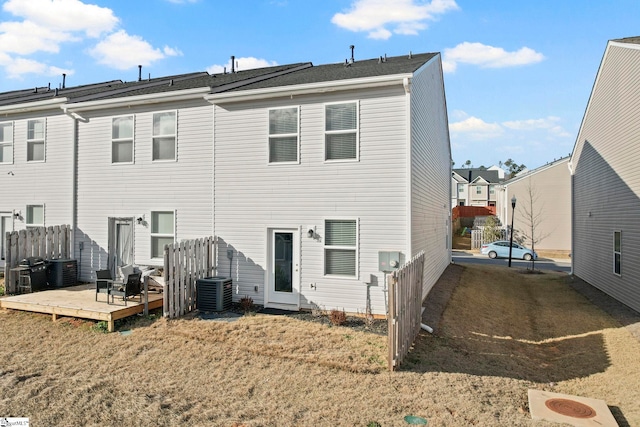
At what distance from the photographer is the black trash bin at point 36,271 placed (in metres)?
11.0

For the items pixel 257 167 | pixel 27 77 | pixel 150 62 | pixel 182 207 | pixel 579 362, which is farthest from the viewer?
pixel 27 77

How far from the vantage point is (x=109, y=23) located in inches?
464

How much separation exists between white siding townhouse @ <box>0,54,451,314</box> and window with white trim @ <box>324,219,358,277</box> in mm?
26

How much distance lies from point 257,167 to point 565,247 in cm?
3016

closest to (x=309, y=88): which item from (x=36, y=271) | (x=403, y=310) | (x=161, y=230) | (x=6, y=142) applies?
(x=403, y=310)

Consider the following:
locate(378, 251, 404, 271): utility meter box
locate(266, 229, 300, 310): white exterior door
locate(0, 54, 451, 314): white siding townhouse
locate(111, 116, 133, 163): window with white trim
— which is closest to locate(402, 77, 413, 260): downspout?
locate(0, 54, 451, 314): white siding townhouse

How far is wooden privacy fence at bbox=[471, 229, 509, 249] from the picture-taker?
109ft

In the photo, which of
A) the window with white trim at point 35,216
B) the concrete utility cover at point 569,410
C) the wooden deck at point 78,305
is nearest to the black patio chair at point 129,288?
the wooden deck at point 78,305

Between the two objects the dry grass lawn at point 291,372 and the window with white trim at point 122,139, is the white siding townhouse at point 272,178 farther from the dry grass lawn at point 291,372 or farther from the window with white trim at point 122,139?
the dry grass lawn at point 291,372

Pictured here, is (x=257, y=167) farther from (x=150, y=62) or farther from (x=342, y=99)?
(x=150, y=62)

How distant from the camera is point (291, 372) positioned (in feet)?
21.5

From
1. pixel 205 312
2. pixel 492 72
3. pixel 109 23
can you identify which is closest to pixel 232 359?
pixel 205 312

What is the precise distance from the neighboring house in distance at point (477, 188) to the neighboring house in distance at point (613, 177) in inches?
1537

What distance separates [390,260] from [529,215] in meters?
27.8
